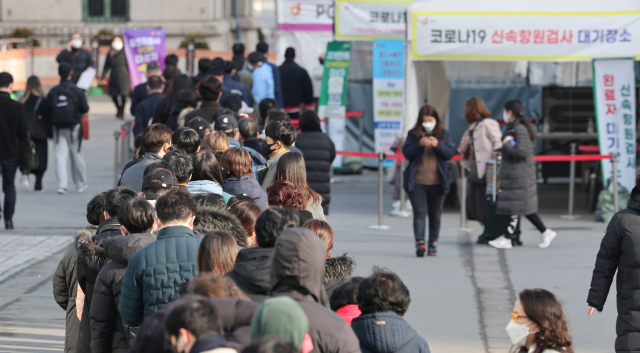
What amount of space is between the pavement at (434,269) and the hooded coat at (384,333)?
2579 mm

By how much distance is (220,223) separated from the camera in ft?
15.7

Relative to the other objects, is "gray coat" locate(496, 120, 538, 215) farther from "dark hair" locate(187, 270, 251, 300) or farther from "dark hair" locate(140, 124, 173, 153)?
"dark hair" locate(187, 270, 251, 300)

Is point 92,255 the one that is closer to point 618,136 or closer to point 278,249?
point 278,249

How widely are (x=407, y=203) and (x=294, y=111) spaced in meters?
3.22

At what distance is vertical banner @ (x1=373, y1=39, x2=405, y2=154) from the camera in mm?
14719

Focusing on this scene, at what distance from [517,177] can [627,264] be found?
4883 mm

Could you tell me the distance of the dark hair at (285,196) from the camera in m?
5.35

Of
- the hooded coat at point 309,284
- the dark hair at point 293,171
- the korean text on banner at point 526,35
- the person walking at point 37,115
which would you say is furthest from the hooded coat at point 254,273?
the person walking at point 37,115

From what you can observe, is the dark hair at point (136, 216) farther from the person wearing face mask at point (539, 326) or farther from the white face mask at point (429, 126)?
the white face mask at point (429, 126)

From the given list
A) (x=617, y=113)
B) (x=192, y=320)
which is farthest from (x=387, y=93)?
(x=192, y=320)

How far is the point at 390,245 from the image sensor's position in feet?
33.6

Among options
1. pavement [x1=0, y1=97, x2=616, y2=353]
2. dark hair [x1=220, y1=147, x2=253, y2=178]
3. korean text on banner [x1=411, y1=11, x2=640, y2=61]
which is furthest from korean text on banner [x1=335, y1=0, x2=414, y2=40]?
dark hair [x1=220, y1=147, x2=253, y2=178]

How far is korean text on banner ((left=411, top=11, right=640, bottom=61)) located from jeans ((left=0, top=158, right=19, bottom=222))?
541 centimetres

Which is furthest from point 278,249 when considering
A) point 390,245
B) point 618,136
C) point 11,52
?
point 11,52
